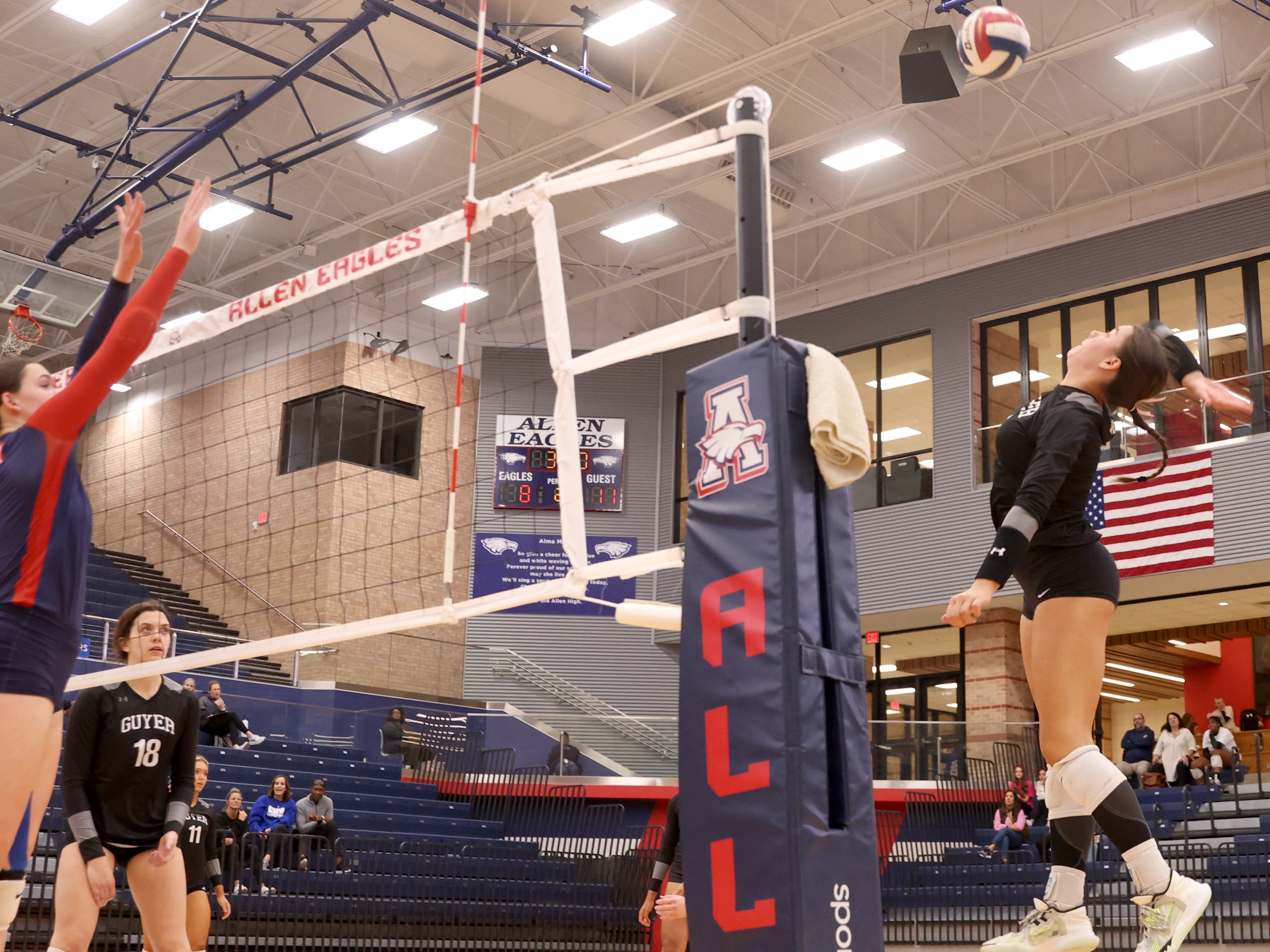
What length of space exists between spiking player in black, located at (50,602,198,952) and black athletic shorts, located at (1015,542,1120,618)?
3251mm

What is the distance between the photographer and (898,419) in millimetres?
22641

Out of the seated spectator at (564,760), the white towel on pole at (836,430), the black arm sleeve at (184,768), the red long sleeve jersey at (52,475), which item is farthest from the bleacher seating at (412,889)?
the white towel on pole at (836,430)

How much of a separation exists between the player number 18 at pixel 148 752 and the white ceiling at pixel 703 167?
13201 millimetres

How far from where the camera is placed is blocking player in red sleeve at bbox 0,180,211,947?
3418mm

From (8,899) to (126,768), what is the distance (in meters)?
1.52

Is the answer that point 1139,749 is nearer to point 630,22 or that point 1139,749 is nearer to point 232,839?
point 630,22

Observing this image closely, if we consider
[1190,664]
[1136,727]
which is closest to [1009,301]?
[1136,727]

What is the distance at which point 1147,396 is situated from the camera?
4629 mm

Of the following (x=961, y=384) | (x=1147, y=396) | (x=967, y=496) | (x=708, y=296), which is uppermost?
(x=708, y=296)

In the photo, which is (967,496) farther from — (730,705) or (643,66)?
(730,705)

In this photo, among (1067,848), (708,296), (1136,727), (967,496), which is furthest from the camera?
(708,296)

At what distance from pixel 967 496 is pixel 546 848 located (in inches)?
335

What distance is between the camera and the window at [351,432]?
24.1 metres

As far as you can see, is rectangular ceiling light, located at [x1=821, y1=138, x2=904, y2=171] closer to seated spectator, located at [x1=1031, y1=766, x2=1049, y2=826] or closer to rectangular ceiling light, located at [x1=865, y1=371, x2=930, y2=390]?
rectangular ceiling light, located at [x1=865, y1=371, x2=930, y2=390]
